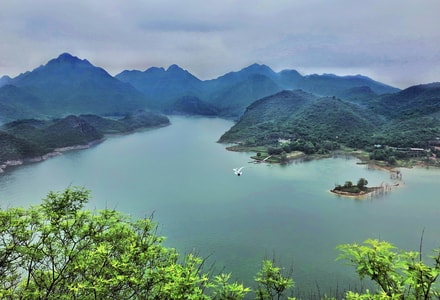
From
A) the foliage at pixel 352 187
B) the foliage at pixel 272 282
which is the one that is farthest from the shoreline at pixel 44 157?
the foliage at pixel 272 282

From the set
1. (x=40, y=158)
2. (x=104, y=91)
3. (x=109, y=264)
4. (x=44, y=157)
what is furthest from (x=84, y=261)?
(x=104, y=91)

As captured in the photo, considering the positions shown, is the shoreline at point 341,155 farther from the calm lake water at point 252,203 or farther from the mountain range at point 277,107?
the mountain range at point 277,107

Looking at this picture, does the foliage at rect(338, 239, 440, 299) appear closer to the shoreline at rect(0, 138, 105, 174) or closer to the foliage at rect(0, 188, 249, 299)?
the foliage at rect(0, 188, 249, 299)

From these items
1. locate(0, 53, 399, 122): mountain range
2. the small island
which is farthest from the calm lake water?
locate(0, 53, 399, 122): mountain range

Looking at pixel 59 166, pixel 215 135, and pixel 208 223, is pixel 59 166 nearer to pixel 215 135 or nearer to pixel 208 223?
pixel 208 223

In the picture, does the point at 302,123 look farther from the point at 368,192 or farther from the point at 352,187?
the point at 368,192

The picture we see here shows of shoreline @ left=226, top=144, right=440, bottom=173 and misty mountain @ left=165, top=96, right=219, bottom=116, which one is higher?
misty mountain @ left=165, top=96, right=219, bottom=116
